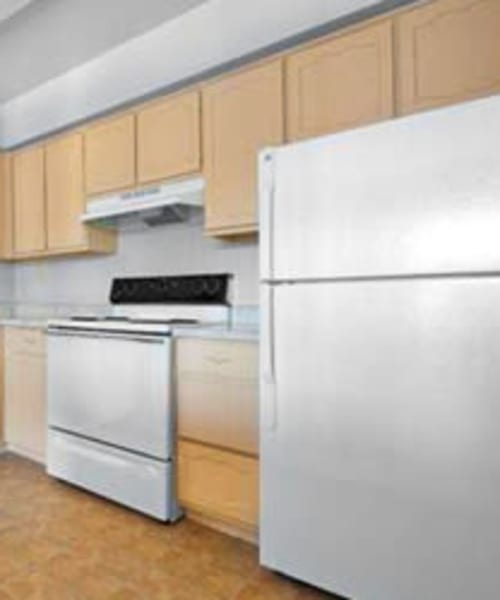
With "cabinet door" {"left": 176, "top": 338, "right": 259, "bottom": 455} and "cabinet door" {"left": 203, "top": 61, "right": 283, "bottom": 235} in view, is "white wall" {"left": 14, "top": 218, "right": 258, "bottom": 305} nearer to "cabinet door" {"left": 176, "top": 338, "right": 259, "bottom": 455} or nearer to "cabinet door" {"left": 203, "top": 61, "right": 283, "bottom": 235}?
"cabinet door" {"left": 203, "top": 61, "right": 283, "bottom": 235}

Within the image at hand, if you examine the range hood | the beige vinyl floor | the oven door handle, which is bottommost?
the beige vinyl floor

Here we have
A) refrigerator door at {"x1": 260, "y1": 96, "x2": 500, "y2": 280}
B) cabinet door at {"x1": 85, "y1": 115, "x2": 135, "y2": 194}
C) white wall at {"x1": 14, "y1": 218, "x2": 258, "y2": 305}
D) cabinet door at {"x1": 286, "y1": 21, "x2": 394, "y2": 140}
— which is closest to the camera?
refrigerator door at {"x1": 260, "y1": 96, "x2": 500, "y2": 280}

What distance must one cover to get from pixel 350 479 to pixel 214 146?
1.73 meters

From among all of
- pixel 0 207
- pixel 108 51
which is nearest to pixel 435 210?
pixel 108 51

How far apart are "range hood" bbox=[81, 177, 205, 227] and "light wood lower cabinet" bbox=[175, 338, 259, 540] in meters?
0.79

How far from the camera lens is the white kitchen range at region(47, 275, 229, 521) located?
2.60m

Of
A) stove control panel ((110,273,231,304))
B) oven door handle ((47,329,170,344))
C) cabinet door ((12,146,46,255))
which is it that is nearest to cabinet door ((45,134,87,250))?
cabinet door ((12,146,46,255))

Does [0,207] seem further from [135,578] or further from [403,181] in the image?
[403,181]

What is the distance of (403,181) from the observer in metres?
1.69

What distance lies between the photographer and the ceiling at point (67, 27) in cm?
271

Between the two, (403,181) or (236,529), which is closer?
(403,181)

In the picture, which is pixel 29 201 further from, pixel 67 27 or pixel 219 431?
pixel 219 431

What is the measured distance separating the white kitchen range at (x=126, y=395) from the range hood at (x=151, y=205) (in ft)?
1.23

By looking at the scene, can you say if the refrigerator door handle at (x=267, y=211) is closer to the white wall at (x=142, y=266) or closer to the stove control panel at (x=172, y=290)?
the white wall at (x=142, y=266)
